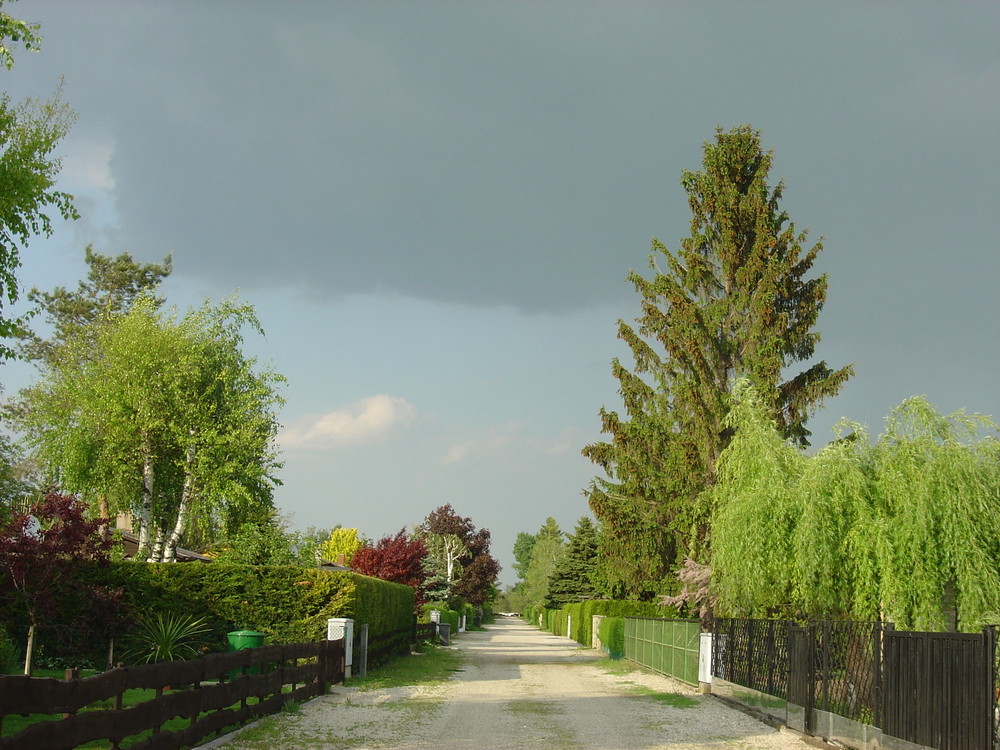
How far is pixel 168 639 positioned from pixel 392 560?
2582cm

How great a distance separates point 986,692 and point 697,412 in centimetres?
2137

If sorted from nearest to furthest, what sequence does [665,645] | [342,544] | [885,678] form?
[885,678]
[665,645]
[342,544]

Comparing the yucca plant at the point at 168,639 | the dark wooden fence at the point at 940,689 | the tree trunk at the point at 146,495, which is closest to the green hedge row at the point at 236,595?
the yucca plant at the point at 168,639

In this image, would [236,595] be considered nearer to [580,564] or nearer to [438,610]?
[438,610]

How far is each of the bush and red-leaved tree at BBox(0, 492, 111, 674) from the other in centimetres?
1812

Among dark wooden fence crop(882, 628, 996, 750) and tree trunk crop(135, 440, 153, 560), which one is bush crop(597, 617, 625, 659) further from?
dark wooden fence crop(882, 628, 996, 750)

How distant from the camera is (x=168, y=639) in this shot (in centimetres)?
1642

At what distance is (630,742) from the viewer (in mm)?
11805

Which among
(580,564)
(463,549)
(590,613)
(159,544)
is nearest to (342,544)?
(463,549)

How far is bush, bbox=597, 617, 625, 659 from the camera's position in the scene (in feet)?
101

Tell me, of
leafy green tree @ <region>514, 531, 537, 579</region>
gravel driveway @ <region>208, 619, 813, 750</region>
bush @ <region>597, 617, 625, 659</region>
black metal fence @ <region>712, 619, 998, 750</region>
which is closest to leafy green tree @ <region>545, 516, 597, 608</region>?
bush @ <region>597, 617, 625, 659</region>

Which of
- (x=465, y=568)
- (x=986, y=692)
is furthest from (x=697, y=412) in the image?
(x=465, y=568)

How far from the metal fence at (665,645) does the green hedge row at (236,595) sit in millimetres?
7315

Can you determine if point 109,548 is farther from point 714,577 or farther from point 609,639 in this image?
point 609,639
